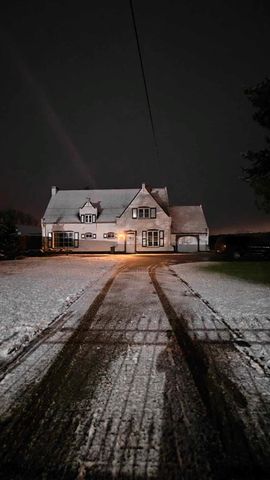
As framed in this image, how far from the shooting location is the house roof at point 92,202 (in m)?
40.2

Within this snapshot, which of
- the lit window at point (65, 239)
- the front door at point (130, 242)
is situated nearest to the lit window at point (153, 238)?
the front door at point (130, 242)

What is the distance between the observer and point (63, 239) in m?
39.6

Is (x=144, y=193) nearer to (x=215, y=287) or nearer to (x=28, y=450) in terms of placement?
(x=215, y=287)

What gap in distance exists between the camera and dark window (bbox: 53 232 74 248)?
129ft

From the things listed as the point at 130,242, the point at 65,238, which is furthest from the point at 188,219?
the point at 65,238

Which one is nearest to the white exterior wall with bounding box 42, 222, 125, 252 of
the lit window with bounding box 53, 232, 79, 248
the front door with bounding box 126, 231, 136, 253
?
the lit window with bounding box 53, 232, 79, 248

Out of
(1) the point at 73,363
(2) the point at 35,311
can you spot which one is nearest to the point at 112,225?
(2) the point at 35,311

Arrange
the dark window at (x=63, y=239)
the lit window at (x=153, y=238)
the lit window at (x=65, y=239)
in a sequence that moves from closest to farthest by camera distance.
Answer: the lit window at (x=153, y=238), the lit window at (x=65, y=239), the dark window at (x=63, y=239)

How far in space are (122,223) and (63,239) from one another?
949 centimetres

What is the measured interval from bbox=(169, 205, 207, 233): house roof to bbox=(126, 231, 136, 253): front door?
586 centimetres

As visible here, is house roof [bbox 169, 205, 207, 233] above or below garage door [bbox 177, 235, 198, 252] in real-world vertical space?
above

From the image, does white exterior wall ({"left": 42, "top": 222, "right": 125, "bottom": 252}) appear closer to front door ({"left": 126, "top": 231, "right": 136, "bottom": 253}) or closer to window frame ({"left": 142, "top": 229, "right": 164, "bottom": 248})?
front door ({"left": 126, "top": 231, "right": 136, "bottom": 253})

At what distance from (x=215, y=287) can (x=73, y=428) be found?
8.10 m

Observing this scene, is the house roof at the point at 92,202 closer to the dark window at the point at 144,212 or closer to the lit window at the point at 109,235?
the lit window at the point at 109,235
